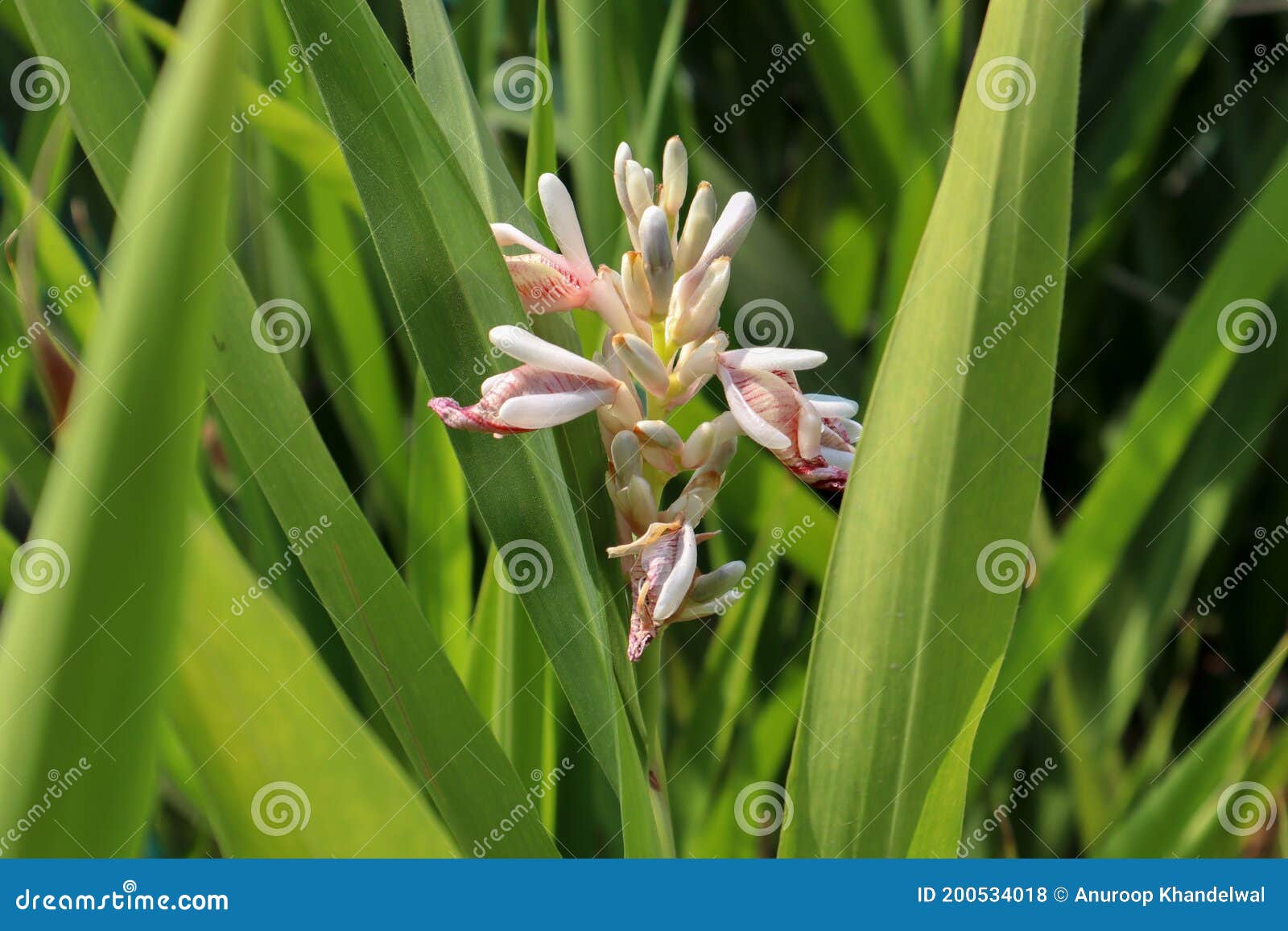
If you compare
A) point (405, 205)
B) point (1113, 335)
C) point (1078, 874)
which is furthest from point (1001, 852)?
point (405, 205)

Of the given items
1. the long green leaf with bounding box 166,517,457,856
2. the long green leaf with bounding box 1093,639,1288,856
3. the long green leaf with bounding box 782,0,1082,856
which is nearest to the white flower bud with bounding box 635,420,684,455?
the long green leaf with bounding box 782,0,1082,856

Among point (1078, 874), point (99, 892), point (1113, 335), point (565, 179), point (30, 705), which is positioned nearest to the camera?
point (30, 705)

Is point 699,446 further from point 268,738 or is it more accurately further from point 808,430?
point 268,738

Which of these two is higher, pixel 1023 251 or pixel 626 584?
pixel 1023 251

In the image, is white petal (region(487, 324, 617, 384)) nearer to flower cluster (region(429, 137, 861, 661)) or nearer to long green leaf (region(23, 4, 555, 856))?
flower cluster (region(429, 137, 861, 661))

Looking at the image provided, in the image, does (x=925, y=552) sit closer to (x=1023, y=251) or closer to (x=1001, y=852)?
(x=1023, y=251)

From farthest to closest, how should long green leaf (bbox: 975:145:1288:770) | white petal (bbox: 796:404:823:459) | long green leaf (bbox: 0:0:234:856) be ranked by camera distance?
long green leaf (bbox: 975:145:1288:770) → white petal (bbox: 796:404:823:459) → long green leaf (bbox: 0:0:234:856)

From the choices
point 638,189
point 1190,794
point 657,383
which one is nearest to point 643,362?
point 657,383
